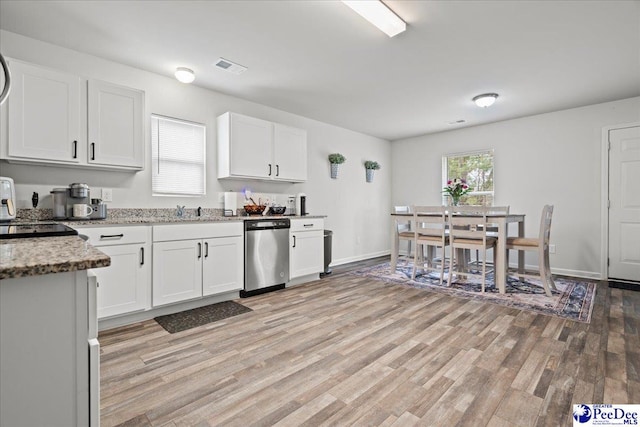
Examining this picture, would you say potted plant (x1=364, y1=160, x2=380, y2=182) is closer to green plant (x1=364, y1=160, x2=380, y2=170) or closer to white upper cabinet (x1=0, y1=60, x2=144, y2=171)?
green plant (x1=364, y1=160, x2=380, y2=170)

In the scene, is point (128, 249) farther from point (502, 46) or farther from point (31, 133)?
point (502, 46)

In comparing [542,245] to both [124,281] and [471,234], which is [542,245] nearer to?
[471,234]

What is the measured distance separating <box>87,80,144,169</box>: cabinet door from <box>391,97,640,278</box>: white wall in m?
5.15

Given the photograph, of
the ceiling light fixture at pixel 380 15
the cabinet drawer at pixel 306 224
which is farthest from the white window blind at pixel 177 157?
the ceiling light fixture at pixel 380 15

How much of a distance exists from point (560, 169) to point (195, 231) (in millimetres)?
5179

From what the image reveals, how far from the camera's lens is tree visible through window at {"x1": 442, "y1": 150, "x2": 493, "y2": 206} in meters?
5.43

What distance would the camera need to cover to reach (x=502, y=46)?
2.84 metres

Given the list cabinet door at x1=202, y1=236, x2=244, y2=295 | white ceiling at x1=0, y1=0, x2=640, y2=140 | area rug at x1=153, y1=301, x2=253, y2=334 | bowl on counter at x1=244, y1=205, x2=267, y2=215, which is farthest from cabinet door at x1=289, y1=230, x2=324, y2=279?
white ceiling at x1=0, y1=0, x2=640, y2=140

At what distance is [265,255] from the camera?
3.70 meters

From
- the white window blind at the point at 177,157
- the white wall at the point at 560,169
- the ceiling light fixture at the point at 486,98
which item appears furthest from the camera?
the white wall at the point at 560,169

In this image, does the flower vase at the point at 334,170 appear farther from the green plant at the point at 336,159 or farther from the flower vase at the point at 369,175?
the flower vase at the point at 369,175

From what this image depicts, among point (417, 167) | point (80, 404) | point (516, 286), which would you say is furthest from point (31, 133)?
point (417, 167)

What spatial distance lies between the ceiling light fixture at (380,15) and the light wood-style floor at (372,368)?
8.00 ft

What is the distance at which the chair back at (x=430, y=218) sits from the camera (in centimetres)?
404
